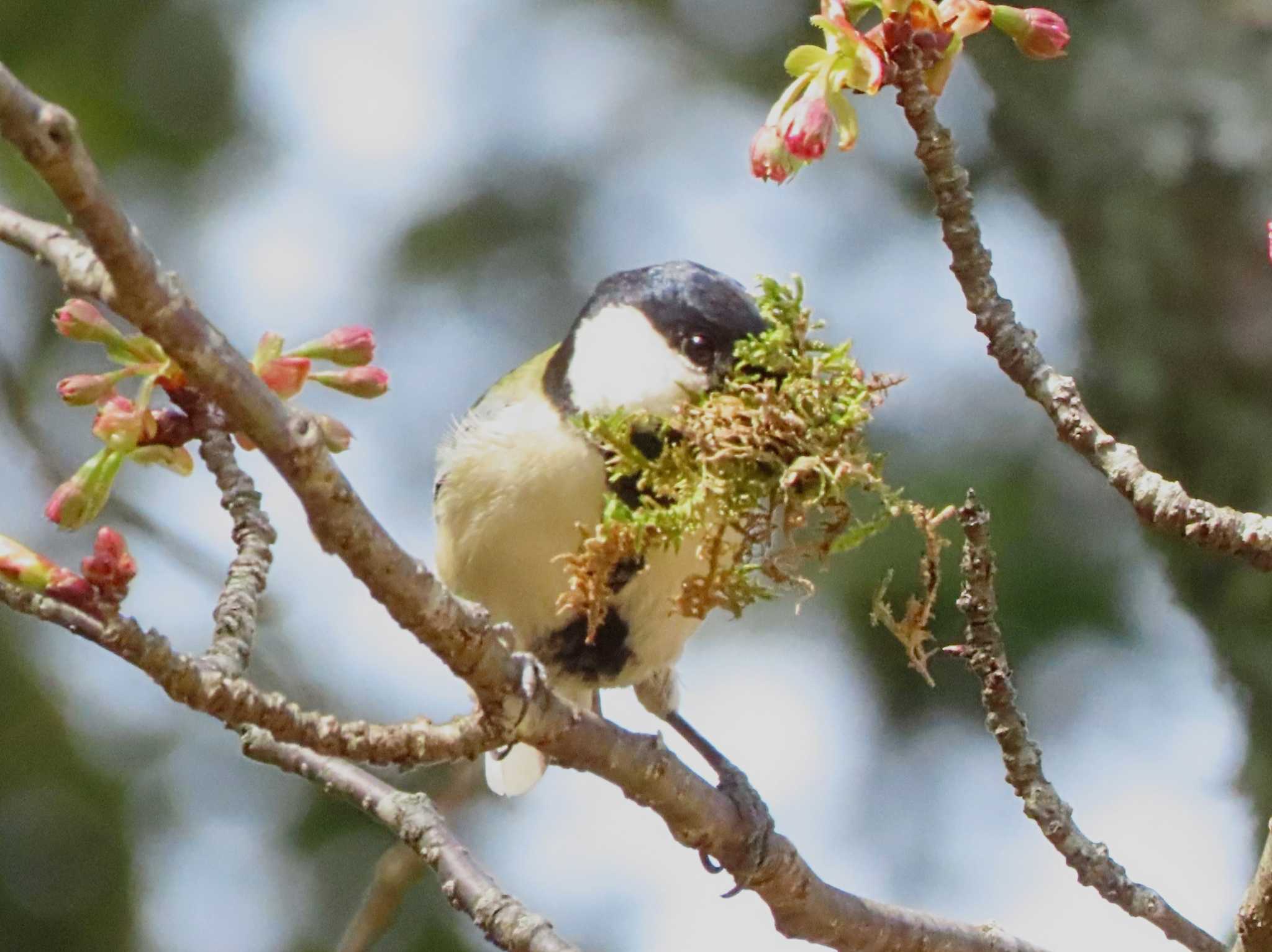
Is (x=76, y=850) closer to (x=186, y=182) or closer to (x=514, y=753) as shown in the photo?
(x=514, y=753)

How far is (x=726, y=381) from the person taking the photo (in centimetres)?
129

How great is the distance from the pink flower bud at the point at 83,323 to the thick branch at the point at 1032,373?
1.79 feet

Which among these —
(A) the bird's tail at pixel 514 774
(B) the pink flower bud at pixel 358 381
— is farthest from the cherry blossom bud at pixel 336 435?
(A) the bird's tail at pixel 514 774

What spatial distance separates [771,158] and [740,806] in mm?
768

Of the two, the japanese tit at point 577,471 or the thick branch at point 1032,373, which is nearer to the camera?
the thick branch at point 1032,373

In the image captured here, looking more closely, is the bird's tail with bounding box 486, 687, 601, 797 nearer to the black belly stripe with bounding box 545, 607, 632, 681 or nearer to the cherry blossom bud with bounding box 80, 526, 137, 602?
the black belly stripe with bounding box 545, 607, 632, 681

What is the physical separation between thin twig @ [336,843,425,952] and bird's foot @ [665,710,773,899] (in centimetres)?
33

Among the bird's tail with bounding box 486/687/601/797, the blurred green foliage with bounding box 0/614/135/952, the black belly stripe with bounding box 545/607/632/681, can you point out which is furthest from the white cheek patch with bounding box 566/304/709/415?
the blurred green foliage with bounding box 0/614/135/952

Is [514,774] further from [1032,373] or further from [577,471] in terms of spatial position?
[1032,373]

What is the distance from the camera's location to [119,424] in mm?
1032

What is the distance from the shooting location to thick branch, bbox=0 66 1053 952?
728 mm

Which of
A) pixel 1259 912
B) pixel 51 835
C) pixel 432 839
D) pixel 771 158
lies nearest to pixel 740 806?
pixel 432 839

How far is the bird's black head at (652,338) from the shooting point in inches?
62.9

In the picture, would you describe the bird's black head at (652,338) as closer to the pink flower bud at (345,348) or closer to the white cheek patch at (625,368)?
the white cheek patch at (625,368)
